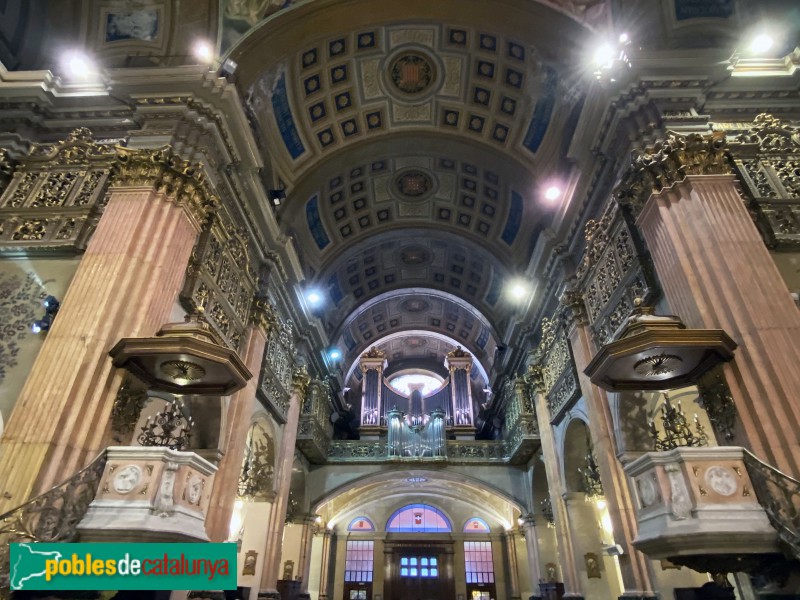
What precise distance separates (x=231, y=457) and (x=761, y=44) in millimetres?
11104

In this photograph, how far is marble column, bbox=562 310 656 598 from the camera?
6.82 m

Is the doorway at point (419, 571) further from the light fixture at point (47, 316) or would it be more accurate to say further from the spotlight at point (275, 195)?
the light fixture at point (47, 316)

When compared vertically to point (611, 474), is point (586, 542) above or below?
below

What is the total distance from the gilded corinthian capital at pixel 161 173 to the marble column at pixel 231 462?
3.08m

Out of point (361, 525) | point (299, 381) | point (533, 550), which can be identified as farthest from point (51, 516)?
point (361, 525)

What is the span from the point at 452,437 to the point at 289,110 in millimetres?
13423

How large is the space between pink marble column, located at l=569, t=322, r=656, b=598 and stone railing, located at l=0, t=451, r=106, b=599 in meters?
6.99

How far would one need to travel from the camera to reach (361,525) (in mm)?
19094

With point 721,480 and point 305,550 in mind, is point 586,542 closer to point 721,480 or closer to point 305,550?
point 721,480

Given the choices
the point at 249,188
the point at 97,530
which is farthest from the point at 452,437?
the point at 97,530

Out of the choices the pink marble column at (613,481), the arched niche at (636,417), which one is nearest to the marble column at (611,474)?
the pink marble column at (613,481)

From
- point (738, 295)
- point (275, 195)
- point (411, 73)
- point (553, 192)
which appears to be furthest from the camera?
point (411, 73)

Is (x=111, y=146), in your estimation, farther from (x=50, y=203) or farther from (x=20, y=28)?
(x=20, y=28)

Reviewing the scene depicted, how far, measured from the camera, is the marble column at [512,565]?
1691 centimetres
